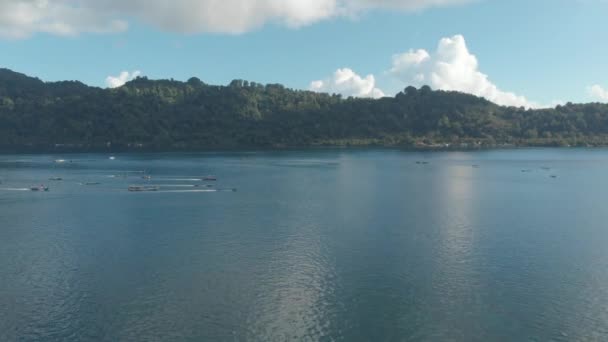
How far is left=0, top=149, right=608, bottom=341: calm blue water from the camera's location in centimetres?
3197

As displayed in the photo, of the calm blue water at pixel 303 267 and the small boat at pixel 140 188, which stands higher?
the small boat at pixel 140 188

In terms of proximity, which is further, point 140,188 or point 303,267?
point 140,188

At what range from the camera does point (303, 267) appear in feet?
142

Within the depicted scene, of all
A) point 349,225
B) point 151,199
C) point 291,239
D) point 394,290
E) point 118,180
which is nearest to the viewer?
point 394,290

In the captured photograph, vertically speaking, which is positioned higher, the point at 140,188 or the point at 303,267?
the point at 140,188

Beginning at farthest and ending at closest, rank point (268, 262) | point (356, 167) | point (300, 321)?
point (356, 167), point (268, 262), point (300, 321)

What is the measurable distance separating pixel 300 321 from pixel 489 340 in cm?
1192

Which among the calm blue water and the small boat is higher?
the small boat

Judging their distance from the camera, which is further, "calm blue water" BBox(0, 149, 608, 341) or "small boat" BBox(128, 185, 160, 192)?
"small boat" BBox(128, 185, 160, 192)

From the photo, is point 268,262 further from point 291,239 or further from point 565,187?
point 565,187

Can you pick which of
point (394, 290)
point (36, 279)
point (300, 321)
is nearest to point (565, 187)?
point (394, 290)

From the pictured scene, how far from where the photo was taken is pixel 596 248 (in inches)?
1982

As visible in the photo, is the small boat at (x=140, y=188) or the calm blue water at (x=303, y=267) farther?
the small boat at (x=140, y=188)

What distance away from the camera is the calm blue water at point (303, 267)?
31969mm
